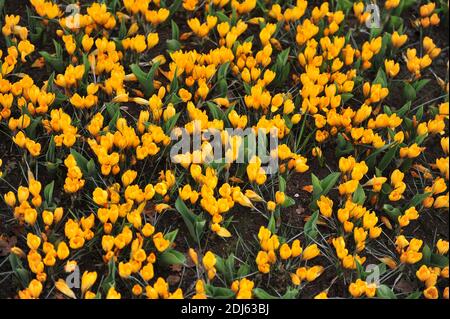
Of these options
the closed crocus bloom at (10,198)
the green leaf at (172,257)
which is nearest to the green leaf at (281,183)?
the green leaf at (172,257)

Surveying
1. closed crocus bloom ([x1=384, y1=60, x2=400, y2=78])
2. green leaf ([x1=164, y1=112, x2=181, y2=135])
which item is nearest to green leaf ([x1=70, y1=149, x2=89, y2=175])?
green leaf ([x1=164, y1=112, x2=181, y2=135])

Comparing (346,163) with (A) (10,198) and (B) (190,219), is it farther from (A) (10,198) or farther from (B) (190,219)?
(A) (10,198)

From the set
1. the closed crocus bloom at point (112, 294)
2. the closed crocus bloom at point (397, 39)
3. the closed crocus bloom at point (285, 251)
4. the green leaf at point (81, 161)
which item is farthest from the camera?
the closed crocus bloom at point (397, 39)

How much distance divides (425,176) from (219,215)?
130 centimetres

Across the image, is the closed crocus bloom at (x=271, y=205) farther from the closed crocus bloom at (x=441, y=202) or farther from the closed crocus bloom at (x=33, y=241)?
the closed crocus bloom at (x=33, y=241)

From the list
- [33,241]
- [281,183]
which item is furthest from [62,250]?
[281,183]

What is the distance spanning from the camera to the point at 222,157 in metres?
3.66

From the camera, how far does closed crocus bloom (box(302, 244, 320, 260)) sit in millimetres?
3285

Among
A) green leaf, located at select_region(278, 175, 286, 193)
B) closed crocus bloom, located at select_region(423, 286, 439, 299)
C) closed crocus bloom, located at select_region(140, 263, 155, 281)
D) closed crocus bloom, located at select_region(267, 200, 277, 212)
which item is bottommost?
closed crocus bloom, located at select_region(423, 286, 439, 299)

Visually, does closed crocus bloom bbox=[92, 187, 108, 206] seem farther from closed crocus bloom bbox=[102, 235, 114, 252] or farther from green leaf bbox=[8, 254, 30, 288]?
green leaf bbox=[8, 254, 30, 288]

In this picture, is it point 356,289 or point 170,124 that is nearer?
point 356,289

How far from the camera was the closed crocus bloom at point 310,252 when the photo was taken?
329cm

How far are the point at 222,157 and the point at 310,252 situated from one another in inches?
29.5
